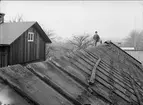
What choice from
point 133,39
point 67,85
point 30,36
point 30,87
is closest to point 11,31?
point 30,36

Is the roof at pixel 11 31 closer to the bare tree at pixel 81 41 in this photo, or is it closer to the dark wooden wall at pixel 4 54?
the dark wooden wall at pixel 4 54

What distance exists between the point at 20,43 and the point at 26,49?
4.01 feet

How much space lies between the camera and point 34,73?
5.16ft

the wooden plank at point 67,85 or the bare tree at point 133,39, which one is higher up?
the wooden plank at point 67,85

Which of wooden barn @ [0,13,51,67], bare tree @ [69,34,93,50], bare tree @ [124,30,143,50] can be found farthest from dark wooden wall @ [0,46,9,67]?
bare tree @ [124,30,143,50]

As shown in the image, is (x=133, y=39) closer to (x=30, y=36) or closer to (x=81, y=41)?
(x=81, y=41)

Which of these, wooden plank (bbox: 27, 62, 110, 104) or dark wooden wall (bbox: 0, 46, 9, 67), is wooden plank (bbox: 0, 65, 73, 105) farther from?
dark wooden wall (bbox: 0, 46, 9, 67)

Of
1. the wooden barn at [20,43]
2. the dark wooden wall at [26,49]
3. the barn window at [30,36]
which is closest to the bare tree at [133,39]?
the dark wooden wall at [26,49]

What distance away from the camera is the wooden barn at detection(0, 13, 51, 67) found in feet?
43.2

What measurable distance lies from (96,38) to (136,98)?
9114 millimetres

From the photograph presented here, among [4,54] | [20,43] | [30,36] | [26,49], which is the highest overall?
[30,36]

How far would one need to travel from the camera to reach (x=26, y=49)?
15.4 m

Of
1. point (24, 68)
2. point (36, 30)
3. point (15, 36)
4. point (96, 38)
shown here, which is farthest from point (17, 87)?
point (36, 30)

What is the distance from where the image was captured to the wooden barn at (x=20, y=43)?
13.2 metres
